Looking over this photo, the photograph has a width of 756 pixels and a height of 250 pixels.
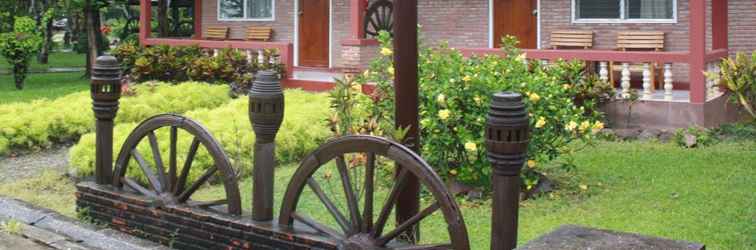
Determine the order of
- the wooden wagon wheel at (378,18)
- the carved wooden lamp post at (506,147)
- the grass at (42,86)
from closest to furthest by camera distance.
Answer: the carved wooden lamp post at (506,147)
the wooden wagon wheel at (378,18)
the grass at (42,86)

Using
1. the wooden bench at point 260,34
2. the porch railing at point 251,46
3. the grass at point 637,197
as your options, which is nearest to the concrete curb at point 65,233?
the grass at point 637,197

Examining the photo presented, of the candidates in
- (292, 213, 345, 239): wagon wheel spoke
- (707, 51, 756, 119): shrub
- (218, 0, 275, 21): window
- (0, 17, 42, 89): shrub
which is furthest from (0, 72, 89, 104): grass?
(292, 213, 345, 239): wagon wheel spoke

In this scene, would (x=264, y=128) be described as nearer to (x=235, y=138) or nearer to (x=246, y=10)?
(x=235, y=138)

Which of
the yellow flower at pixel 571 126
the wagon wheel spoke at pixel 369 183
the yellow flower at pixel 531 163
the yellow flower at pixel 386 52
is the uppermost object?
the yellow flower at pixel 386 52

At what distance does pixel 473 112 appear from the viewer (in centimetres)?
838

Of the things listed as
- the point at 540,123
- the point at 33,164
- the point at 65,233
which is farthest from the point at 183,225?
the point at 33,164

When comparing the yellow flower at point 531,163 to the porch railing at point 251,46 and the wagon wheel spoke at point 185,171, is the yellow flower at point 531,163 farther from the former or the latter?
the porch railing at point 251,46

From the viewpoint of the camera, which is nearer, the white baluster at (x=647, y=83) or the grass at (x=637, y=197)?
the grass at (x=637, y=197)

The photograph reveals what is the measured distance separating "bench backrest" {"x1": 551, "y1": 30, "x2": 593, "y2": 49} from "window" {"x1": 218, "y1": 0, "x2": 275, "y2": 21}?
6890 millimetres

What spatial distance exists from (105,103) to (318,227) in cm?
228

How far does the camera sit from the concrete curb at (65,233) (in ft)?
22.3

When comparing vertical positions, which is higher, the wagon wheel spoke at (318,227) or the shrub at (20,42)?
the shrub at (20,42)

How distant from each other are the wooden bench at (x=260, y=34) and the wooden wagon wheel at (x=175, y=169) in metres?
13.4

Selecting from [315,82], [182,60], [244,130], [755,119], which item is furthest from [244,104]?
[755,119]
